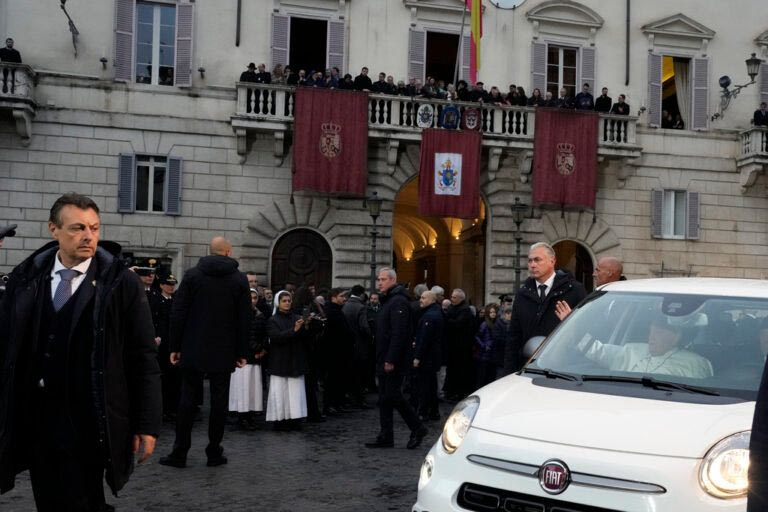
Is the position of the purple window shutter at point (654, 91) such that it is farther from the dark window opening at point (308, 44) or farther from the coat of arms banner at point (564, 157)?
the dark window opening at point (308, 44)

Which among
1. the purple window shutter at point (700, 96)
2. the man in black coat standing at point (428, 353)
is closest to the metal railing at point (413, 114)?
the purple window shutter at point (700, 96)

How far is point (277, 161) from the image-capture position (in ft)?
67.2

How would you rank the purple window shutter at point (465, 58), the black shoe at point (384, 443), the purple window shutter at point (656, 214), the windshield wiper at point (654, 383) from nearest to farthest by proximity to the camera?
the windshield wiper at point (654, 383) → the black shoe at point (384, 443) → the purple window shutter at point (465, 58) → the purple window shutter at point (656, 214)

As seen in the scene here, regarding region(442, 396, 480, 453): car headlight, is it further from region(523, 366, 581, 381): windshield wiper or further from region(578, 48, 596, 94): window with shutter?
region(578, 48, 596, 94): window with shutter

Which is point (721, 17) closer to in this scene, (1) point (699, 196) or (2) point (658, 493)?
(1) point (699, 196)

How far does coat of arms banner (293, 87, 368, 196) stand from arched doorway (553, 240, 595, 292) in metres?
6.38

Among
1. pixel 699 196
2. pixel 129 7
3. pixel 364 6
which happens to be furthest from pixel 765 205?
pixel 129 7

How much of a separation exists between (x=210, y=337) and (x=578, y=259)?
16774 millimetres

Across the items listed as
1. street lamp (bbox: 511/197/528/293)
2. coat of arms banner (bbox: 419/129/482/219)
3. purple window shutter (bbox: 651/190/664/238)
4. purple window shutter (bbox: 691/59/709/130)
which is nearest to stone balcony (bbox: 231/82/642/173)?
coat of arms banner (bbox: 419/129/482/219)

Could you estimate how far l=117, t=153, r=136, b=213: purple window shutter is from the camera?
1955 cm

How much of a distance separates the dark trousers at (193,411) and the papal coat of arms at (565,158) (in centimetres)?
1541

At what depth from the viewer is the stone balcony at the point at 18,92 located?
18.1 m

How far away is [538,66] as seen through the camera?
22.1 m

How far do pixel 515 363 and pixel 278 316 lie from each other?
3892 mm
